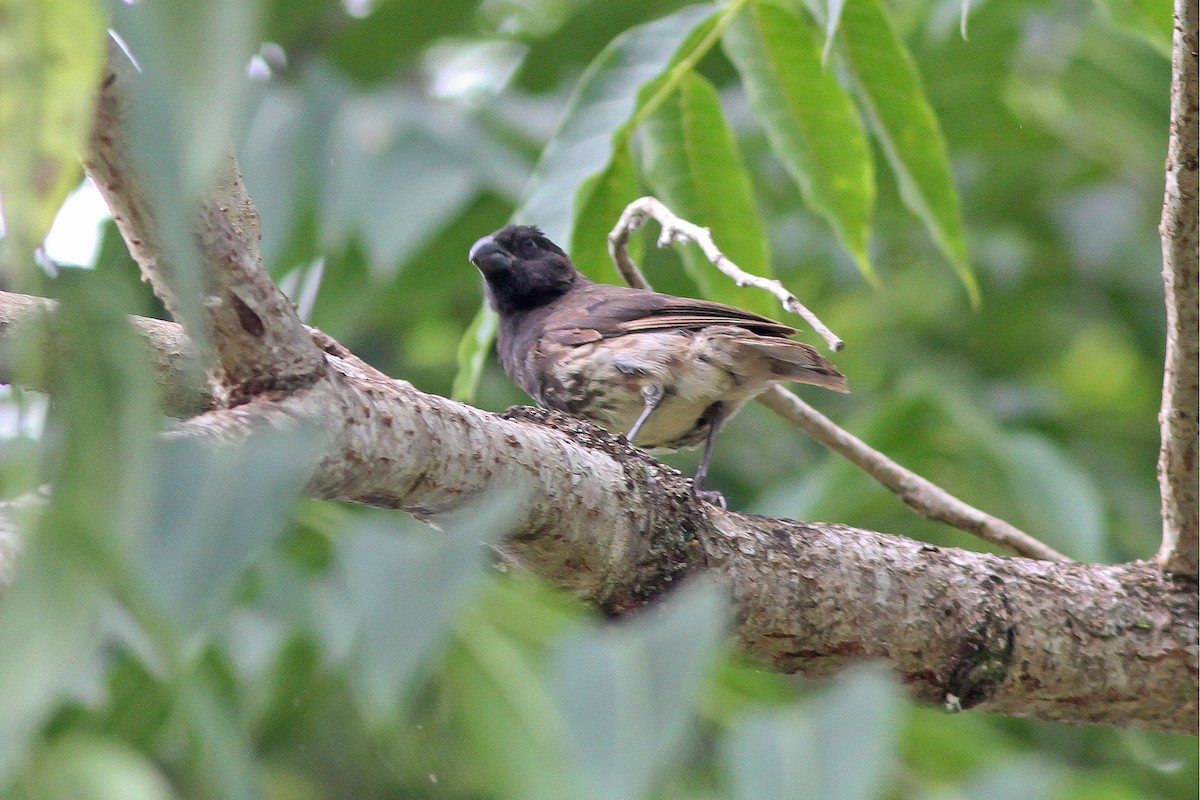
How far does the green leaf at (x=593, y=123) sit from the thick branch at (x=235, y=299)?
112cm

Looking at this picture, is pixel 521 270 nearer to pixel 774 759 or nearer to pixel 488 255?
pixel 488 255

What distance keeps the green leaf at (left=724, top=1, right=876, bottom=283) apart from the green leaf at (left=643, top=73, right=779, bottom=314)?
0.12 metres

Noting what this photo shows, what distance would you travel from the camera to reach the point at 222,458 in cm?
123

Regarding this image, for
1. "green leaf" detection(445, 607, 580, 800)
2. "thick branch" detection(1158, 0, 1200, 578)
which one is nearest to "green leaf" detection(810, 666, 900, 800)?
"green leaf" detection(445, 607, 580, 800)

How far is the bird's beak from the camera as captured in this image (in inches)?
181

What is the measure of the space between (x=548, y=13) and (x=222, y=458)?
647 cm

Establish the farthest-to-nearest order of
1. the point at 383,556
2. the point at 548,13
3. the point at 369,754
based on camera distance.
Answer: the point at 548,13 < the point at 369,754 < the point at 383,556

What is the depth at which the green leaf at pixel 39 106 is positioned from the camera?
3.02 feet

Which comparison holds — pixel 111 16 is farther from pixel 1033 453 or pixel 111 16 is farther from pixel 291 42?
pixel 291 42

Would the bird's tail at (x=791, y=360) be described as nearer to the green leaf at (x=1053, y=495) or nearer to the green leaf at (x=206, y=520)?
the green leaf at (x=1053, y=495)

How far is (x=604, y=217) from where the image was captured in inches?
135

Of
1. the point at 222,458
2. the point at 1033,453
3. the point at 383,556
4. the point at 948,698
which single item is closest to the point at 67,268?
the point at 222,458

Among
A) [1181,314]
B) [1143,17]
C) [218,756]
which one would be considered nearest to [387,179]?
[1143,17]

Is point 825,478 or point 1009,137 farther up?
point 1009,137
